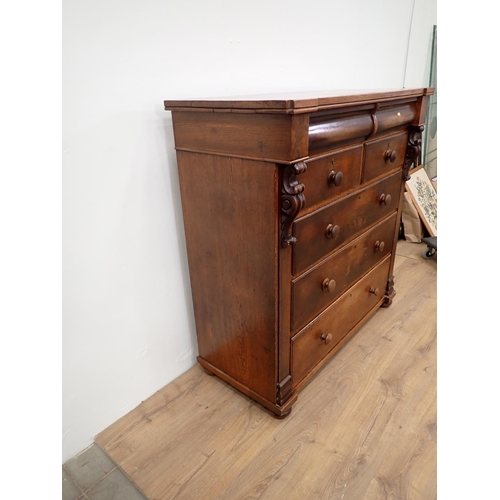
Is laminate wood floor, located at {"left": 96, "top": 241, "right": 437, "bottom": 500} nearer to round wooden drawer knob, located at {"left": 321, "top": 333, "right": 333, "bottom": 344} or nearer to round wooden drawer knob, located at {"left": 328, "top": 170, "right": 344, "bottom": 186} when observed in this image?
round wooden drawer knob, located at {"left": 321, "top": 333, "right": 333, "bottom": 344}

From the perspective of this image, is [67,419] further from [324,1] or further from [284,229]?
[324,1]

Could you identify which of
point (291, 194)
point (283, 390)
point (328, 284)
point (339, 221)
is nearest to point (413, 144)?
point (339, 221)

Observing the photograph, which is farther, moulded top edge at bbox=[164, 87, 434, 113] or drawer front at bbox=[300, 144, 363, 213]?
drawer front at bbox=[300, 144, 363, 213]

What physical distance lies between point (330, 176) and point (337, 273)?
0.44m

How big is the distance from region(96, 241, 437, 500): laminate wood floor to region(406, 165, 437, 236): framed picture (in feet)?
4.43

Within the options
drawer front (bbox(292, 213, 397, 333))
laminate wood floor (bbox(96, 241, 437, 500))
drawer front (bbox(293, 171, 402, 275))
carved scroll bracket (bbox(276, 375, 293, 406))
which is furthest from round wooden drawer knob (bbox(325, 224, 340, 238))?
laminate wood floor (bbox(96, 241, 437, 500))

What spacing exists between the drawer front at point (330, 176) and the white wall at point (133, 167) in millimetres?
552

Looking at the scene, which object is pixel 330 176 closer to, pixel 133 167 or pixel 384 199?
pixel 384 199

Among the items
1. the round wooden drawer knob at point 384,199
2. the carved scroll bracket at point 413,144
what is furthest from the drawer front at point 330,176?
the carved scroll bracket at point 413,144

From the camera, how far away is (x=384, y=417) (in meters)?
1.41

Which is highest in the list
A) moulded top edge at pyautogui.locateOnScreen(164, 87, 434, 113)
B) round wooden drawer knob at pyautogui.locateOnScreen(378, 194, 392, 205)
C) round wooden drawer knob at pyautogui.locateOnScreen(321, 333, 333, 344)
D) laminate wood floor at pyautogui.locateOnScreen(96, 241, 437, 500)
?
moulded top edge at pyautogui.locateOnScreen(164, 87, 434, 113)

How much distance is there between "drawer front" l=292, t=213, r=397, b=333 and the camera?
1.30 m

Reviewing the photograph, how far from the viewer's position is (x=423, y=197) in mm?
2957
